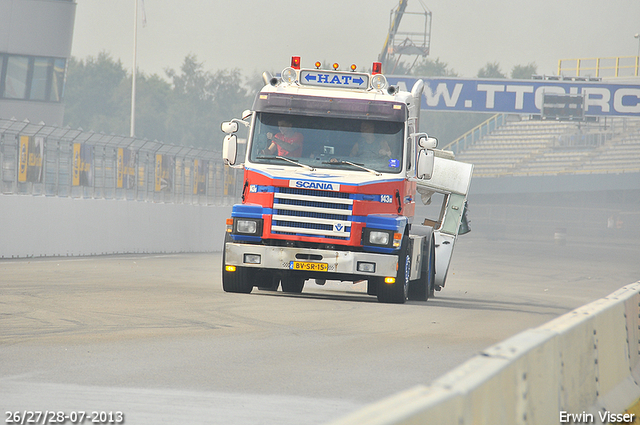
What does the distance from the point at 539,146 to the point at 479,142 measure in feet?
18.1

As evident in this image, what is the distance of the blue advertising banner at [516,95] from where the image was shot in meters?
57.2

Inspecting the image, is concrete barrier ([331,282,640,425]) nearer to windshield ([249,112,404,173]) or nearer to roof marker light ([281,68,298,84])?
windshield ([249,112,404,173])

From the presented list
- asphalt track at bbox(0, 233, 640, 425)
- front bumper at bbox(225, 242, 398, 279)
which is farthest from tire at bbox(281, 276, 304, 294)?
front bumper at bbox(225, 242, 398, 279)

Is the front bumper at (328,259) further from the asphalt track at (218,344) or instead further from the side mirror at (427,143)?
the side mirror at (427,143)

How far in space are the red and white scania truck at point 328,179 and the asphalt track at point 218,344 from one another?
665 mm

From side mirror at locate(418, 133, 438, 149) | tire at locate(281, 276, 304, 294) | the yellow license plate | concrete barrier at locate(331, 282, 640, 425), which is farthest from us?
tire at locate(281, 276, 304, 294)

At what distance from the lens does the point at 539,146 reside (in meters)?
83.9

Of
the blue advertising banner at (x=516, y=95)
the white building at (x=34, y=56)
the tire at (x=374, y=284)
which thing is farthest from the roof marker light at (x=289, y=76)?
the blue advertising banner at (x=516, y=95)

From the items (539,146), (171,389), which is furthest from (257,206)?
(539,146)

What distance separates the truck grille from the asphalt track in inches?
43.8

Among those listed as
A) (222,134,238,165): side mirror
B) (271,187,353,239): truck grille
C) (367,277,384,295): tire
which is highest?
(222,134,238,165): side mirror

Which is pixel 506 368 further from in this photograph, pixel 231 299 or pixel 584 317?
pixel 231 299

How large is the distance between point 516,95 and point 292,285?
142 feet

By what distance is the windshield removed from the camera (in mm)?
14016
